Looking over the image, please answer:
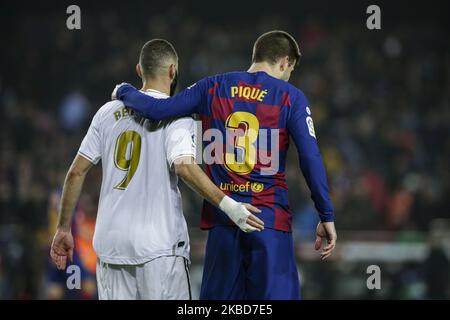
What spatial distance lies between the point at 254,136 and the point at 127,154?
28.7 inches

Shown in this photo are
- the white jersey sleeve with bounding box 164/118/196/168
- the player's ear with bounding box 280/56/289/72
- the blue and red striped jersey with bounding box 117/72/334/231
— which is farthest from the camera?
the player's ear with bounding box 280/56/289/72

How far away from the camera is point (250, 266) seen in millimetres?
4602

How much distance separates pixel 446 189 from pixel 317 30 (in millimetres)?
4423

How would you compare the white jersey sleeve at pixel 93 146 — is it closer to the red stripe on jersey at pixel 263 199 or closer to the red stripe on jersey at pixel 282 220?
the red stripe on jersey at pixel 263 199

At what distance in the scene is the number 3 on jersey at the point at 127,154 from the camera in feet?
15.2

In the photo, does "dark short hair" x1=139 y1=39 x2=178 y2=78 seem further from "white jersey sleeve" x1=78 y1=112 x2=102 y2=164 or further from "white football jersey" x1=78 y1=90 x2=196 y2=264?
"white jersey sleeve" x1=78 y1=112 x2=102 y2=164

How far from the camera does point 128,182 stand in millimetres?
4621

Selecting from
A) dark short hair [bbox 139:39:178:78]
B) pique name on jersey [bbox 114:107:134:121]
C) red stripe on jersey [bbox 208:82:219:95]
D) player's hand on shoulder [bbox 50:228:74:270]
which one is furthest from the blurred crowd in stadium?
red stripe on jersey [bbox 208:82:219:95]

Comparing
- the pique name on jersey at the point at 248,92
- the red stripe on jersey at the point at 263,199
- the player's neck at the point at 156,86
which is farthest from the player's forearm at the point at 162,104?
the red stripe on jersey at the point at 263,199

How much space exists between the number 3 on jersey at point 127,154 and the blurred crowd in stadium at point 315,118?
158 inches

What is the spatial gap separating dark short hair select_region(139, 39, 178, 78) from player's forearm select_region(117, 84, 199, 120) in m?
0.16

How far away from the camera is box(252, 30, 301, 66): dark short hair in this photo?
480cm

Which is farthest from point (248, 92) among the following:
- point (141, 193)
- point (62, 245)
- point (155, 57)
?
point (62, 245)
